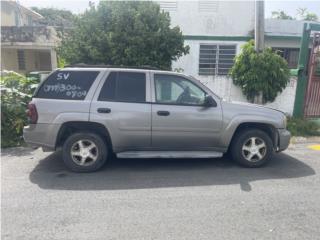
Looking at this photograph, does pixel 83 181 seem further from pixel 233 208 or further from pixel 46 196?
pixel 233 208

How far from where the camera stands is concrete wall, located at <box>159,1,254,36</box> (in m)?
12.4

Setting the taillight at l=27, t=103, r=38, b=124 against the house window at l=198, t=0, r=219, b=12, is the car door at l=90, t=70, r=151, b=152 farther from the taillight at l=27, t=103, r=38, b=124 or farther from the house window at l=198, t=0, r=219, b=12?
the house window at l=198, t=0, r=219, b=12

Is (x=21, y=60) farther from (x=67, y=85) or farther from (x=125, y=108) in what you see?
(x=125, y=108)

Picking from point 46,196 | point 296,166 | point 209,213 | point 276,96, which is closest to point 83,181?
A: point 46,196

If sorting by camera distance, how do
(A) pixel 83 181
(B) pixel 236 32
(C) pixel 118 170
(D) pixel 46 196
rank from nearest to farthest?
1. (D) pixel 46 196
2. (A) pixel 83 181
3. (C) pixel 118 170
4. (B) pixel 236 32

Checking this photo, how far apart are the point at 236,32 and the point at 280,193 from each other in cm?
977

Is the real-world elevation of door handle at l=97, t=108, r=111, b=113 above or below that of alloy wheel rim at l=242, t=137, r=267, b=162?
above

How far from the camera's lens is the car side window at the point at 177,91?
16.8 ft

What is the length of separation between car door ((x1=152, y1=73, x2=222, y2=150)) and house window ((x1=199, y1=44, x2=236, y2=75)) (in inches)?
307

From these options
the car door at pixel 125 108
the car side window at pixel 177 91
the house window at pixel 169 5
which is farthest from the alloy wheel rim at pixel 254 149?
the house window at pixel 169 5

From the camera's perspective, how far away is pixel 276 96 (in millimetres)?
9234

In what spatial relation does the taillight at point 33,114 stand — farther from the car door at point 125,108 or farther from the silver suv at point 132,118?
the car door at point 125,108

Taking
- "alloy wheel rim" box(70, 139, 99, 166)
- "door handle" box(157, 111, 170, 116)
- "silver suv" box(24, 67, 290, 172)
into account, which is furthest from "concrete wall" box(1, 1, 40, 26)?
"door handle" box(157, 111, 170, 116)

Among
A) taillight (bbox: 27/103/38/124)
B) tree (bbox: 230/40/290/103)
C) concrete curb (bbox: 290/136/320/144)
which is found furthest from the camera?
tree (bbox: 230/40/290/103)
